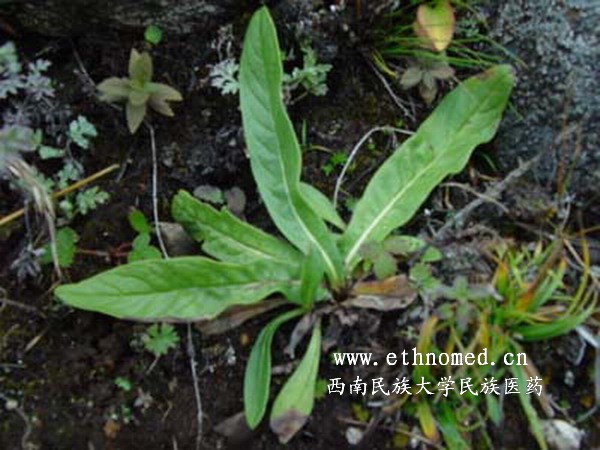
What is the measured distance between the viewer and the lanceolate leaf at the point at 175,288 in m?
1.71

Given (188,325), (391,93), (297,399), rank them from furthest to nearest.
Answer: (391,93) < (188,325) < (297,399)

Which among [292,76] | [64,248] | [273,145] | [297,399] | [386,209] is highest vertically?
[292,76]

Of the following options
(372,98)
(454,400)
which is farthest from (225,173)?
(454,400)

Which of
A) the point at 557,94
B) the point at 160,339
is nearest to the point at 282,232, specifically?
the point at 160,339

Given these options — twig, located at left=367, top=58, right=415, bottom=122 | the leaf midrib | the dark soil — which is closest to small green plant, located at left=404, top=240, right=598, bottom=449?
the dark soil

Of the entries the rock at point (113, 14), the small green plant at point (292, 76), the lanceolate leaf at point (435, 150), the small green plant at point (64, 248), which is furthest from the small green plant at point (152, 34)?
the lanceolate leaf at point (435, 150)

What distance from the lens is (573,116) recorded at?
1921 millimetres

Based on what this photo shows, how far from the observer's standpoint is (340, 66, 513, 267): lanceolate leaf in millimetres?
1899

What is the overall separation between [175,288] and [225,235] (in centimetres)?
18

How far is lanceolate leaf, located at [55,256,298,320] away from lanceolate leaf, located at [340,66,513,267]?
0.72 ft

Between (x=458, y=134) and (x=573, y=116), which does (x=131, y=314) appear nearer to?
(x=458, y=134)

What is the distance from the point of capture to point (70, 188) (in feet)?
6.26

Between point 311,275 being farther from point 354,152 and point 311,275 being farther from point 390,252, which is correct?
point 354,152

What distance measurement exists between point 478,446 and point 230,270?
24.9 inches
